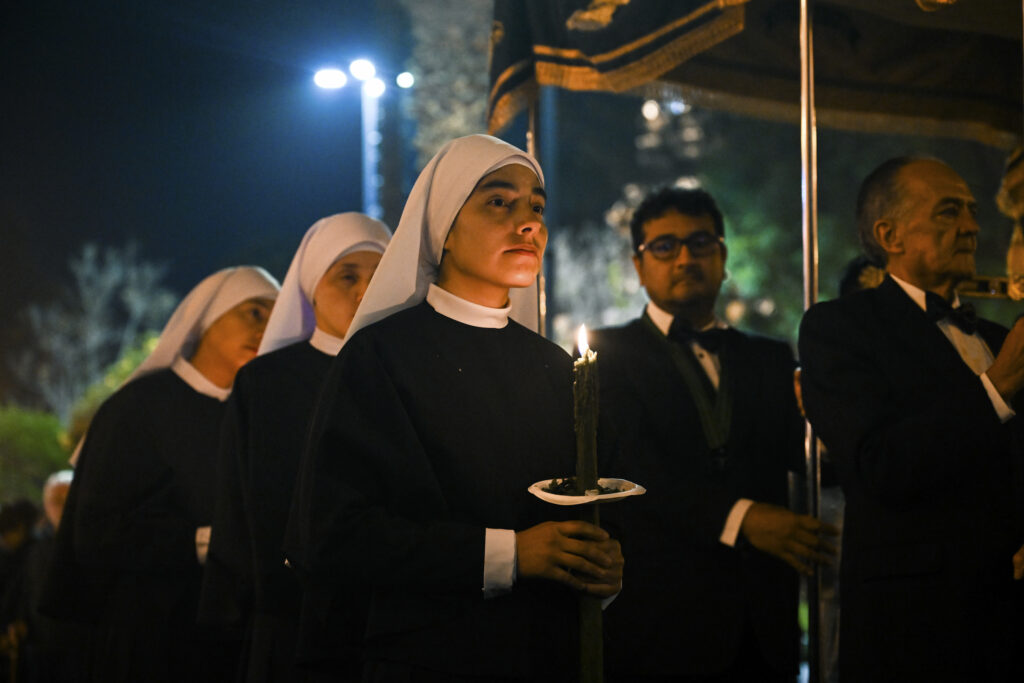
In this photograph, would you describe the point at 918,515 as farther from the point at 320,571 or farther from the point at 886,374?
the point at 320,571

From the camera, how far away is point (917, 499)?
10.5 ft

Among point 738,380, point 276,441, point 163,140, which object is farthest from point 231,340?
point 163,140

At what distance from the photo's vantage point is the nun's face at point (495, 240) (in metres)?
2.81

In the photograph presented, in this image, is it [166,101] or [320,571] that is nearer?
[320,571]

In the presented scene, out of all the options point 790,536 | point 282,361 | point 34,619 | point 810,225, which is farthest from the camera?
point 34,619

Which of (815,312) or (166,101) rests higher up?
(166,101)

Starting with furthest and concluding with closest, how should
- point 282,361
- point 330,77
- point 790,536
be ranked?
point 330,77 → point 282,361 → point 790,536

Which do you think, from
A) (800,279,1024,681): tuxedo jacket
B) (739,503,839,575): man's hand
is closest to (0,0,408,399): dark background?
(739,503,839,575): man's hand

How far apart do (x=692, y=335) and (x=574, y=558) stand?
1924 mm

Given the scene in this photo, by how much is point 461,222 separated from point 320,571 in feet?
3.21

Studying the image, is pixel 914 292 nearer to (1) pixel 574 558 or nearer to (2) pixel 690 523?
(2) pixel 690 523

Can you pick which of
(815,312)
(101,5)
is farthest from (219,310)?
(101,5)

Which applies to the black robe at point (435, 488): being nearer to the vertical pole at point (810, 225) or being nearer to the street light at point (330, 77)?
the vertical pole at point (810, 225)

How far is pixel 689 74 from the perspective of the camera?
17.5 ft
